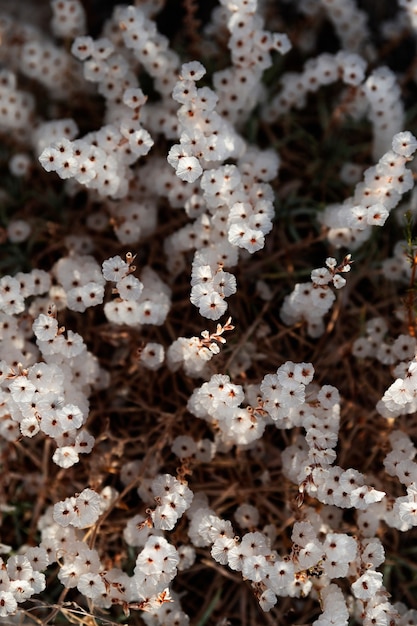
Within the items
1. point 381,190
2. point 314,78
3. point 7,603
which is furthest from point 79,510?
point 314,78

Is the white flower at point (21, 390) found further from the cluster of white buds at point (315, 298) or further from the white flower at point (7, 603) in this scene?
the cluster of white buds at point (315, 298)

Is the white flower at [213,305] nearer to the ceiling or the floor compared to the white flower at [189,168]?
nearer to the floor

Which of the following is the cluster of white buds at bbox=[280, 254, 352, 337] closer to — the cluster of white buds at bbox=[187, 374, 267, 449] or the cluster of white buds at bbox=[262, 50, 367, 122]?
the cluster of white buds at bbox=[187, 374, 267, 449]

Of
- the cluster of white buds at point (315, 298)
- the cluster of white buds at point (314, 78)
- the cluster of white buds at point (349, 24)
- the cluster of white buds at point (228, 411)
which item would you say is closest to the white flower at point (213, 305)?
the cluster of white buds at point (228, 411)

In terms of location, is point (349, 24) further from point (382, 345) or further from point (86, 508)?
point (86, 508)

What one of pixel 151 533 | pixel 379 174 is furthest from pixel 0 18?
pixel 151 533

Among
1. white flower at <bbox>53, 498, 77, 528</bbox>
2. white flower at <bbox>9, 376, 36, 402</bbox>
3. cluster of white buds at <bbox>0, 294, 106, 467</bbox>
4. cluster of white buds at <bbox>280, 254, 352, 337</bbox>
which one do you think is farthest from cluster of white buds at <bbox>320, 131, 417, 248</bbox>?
white flower at <bbox>53, 498, 77, 528</bbox>

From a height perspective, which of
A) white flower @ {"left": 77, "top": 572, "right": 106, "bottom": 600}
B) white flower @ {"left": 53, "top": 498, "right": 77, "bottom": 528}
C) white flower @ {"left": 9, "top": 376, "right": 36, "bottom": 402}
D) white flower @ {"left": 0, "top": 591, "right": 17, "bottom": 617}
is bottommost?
white flower @ {"left": 0, "top": 591, "right": 17, "bottom": 617}

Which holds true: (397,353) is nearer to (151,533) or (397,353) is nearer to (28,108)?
(151,533)
